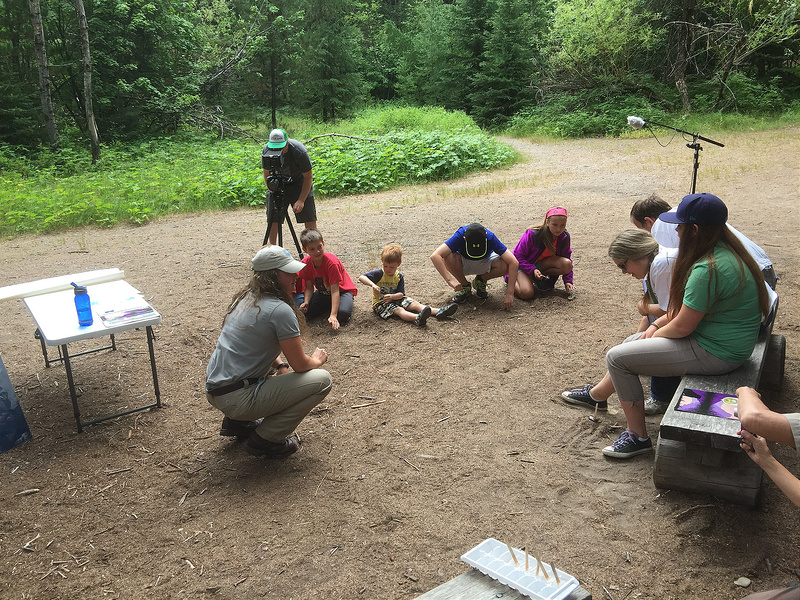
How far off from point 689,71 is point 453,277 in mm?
20883

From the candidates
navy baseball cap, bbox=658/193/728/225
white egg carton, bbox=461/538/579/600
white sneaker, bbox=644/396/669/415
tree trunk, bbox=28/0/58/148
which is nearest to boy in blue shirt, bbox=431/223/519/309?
white sneaker, bbox=644/396/669/415

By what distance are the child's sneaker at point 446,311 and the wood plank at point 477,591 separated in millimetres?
3603

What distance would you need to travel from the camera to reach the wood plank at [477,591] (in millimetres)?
2018

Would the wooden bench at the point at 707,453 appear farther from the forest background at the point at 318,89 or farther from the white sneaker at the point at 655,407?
the forest background at the point at 318,89

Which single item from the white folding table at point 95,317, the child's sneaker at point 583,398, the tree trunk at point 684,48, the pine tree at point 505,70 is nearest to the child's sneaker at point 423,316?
the child's sneaker at point 583,398

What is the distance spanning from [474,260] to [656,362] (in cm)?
273

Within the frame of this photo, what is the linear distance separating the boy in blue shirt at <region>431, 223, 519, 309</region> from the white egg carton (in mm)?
3698

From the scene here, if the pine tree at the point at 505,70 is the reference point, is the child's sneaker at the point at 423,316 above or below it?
below

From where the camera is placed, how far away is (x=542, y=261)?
6031 millimetres

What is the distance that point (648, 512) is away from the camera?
3.01 meters

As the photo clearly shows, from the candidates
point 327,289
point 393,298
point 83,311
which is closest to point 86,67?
point 327,289

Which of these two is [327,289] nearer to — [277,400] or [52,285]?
[52,285]

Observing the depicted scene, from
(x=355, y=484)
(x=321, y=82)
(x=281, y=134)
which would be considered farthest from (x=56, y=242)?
(x=321, y=82)

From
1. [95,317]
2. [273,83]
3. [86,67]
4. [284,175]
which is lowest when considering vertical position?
[95,317]
